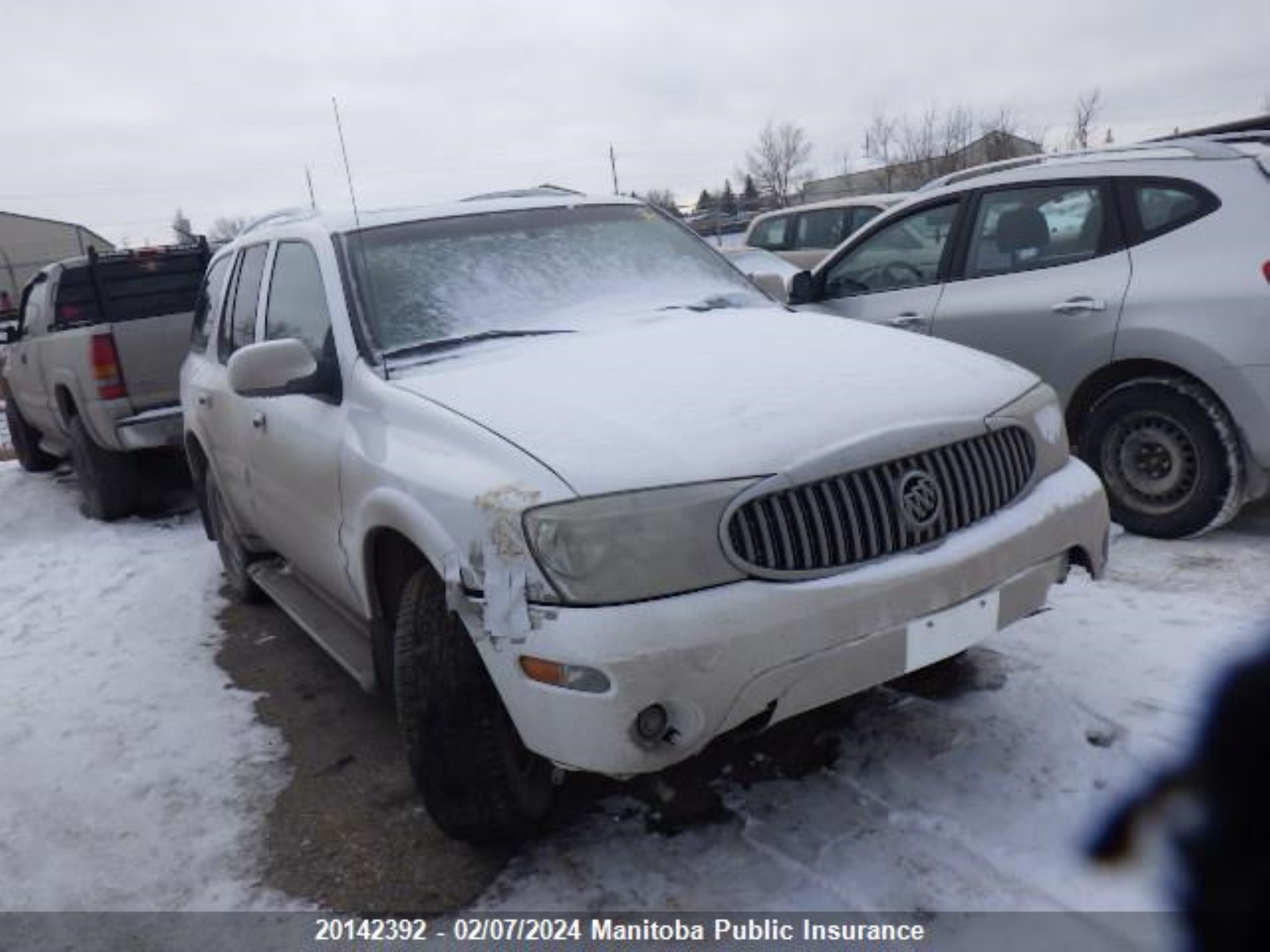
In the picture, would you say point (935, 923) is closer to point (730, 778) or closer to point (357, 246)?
point (730, 778)

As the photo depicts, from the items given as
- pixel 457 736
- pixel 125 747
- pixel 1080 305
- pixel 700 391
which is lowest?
pixel 125 747

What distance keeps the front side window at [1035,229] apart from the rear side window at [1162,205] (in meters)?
0.14

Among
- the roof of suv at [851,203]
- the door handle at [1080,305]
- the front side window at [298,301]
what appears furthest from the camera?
the roof of suv at [851,203]

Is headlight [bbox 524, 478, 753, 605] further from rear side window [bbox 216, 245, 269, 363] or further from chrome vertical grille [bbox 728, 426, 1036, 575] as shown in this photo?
rear side window [bbox 216, 245, 269, 363]

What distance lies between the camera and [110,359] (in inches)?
264

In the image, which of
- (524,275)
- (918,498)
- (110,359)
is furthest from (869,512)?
(110,359)

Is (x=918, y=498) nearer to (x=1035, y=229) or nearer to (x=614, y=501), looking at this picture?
(x=614, y=501)

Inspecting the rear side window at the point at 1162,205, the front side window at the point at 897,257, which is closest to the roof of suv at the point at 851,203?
the front side window at the point at 897,257

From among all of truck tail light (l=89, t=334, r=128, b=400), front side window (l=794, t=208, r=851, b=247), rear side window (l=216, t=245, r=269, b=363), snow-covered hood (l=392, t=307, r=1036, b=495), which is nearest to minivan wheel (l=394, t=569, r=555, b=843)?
snow-covered hood (l=392, t=307, r=1036, b=495)

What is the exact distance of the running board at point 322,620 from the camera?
127 inches

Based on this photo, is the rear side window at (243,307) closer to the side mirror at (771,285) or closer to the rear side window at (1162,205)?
the side mirror at (771,285)

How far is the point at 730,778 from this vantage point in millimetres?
2932

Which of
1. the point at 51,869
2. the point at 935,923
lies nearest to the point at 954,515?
the point at 935,923

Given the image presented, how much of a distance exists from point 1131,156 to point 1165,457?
1436 mm
